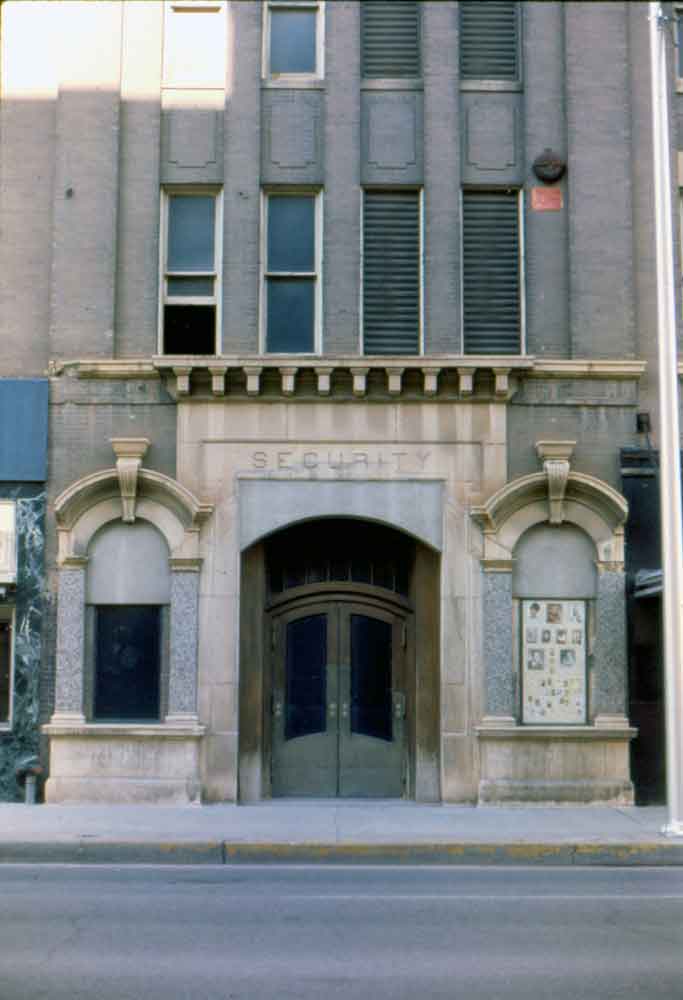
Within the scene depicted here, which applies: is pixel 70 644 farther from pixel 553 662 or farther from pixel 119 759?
pixel 553 662

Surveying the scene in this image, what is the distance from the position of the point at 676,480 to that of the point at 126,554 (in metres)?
7.03

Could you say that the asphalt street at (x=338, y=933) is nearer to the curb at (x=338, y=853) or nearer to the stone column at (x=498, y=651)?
the curb at (x=338, y=853)

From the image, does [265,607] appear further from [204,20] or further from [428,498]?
[204,20]

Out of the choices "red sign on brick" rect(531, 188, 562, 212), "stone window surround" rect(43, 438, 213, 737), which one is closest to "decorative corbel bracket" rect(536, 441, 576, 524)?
"red sign on brick" rect(531, 188, 562, 212)

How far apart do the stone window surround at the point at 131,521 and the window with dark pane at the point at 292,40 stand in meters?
5.54

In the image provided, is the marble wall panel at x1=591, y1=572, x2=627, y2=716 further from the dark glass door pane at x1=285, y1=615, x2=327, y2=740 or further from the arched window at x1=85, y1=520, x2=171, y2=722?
the arched window at x1=85, y1=520, x2=171, y2=722

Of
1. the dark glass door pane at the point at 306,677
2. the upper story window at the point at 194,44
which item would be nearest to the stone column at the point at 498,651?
the dark glass door pane at the point at 306,677

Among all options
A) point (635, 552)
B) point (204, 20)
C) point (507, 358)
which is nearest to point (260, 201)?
point (204, 20)

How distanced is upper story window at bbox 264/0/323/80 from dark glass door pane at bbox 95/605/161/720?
24.4ft

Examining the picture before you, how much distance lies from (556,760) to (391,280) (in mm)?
6547

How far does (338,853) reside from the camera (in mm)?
13508

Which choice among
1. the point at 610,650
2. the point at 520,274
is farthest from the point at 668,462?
the point at 520,274

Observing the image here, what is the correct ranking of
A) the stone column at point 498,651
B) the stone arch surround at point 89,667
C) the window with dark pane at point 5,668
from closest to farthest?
the stone arch surround at point 89,667 < the stone column at point 498,651 < the window with dark pane at point 5,668

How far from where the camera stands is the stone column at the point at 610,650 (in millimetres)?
17000
